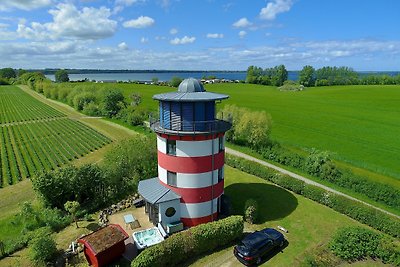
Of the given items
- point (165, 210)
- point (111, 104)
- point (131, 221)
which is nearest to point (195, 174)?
point (165, 210)

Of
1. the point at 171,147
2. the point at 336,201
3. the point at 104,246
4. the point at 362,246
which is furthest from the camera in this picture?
the point at 336,201

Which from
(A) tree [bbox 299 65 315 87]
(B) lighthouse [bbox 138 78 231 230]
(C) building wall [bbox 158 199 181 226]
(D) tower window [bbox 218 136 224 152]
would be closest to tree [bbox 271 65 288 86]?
(A) tree [bbox 299 65 315 87]

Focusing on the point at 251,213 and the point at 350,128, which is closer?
the point at 251,213

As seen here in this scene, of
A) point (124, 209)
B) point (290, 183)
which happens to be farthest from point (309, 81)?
point (124, 209)

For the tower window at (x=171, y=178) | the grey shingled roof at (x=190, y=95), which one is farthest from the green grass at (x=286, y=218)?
the grey shingled roof at (x=190, y=95)

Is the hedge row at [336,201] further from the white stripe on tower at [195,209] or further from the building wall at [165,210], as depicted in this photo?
the building wall at [165,210]

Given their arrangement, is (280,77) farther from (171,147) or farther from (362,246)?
(171,147)
